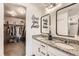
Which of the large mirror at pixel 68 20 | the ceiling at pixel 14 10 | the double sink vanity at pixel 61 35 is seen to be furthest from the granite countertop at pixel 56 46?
the ceiling at pixel 14 10

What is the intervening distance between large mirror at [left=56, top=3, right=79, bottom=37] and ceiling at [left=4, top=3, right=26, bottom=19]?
441mm

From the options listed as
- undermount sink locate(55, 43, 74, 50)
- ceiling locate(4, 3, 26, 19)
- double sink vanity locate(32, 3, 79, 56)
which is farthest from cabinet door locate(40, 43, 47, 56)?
ceiling locate(4, 3, 26, 19)

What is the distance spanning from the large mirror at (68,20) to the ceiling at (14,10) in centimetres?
44

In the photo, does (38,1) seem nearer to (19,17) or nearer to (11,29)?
(19,17)

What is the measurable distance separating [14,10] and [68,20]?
685mm

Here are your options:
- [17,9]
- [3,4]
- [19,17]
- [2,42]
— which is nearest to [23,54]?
[2,42]

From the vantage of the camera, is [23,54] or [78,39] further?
[23,54]

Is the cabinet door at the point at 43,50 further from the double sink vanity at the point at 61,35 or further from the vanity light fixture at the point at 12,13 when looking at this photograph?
the vanity light fixture at the point at 12,13

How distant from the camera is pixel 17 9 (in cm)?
156

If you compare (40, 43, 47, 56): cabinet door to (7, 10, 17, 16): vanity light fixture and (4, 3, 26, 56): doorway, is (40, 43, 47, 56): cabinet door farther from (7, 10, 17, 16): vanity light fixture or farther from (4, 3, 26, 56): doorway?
(7, 10, 17, 16): vanity light fixture

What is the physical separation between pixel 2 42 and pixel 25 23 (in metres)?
0.38

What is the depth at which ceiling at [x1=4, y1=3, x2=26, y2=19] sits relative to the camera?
1.54m

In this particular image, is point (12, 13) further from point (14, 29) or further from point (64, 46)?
point (64, 46)

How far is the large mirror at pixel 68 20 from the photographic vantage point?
1479 mm
